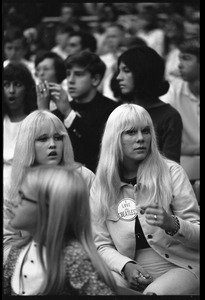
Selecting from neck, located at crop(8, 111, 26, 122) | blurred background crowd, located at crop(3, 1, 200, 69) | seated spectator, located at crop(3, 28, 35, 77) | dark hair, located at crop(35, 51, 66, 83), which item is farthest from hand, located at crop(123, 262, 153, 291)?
blurred background crowd, located at crop(3, 1, 200, 69)

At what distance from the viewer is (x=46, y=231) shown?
3736mm

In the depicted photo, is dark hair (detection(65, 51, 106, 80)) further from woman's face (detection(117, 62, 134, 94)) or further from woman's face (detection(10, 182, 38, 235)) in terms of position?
woman's face (detection(10, 182, 38, 235))

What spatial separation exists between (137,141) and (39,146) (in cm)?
63

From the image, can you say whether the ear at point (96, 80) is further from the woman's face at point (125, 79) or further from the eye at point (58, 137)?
the eye at point (58, 137)

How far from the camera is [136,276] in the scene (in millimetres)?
4719

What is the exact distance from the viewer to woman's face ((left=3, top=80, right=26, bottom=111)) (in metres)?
6.27

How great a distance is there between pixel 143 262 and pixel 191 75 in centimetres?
326

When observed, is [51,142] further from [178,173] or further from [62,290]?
[62,290]

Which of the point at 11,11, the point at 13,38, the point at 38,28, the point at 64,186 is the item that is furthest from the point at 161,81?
the point at 38,28

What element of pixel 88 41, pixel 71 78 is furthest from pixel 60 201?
pixel 88 41

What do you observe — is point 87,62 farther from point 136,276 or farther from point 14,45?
point 14,45

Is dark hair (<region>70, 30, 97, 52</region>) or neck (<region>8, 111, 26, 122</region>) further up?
dark hair (<region>70, 30, 97, 52</region>)

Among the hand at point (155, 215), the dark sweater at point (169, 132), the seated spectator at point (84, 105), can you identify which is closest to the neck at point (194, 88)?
the seated spectator at point (84, 105)

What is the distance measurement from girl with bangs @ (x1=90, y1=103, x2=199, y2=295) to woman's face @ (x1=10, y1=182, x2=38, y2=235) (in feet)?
3.53
